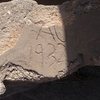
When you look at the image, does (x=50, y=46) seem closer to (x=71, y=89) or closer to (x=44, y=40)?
(x=44, y=40)

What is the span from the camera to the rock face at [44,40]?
72.2 inches

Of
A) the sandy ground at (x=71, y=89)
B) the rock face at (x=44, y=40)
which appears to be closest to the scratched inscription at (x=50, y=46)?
the rock face at (x=44, y=40)

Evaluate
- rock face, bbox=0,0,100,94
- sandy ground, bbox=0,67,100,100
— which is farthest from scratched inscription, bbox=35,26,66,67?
sandy ground, bbox=0,67,100,100

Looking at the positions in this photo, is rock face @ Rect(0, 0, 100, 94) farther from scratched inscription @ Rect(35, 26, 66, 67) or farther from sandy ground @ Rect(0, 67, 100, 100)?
sandy ground @ Rect(0, 67, 100, 100)

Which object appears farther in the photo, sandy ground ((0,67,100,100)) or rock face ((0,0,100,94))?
sandy ground ((0,67,100,100))

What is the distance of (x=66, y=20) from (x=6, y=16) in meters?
0.26

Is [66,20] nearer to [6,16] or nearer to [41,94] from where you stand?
[6,16]

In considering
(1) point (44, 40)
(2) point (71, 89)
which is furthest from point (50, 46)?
(2) point (71, 89)

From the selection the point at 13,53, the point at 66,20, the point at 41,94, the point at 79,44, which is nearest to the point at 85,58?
the point at 79,44

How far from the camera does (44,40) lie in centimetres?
184

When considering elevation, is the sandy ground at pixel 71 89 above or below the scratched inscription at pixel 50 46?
below

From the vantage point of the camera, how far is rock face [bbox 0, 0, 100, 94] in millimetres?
1835

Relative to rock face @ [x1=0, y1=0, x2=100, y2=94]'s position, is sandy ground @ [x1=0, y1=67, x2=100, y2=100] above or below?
below

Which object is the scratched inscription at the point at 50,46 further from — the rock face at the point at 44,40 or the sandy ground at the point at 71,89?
the sandy ground at the point at 71,89
